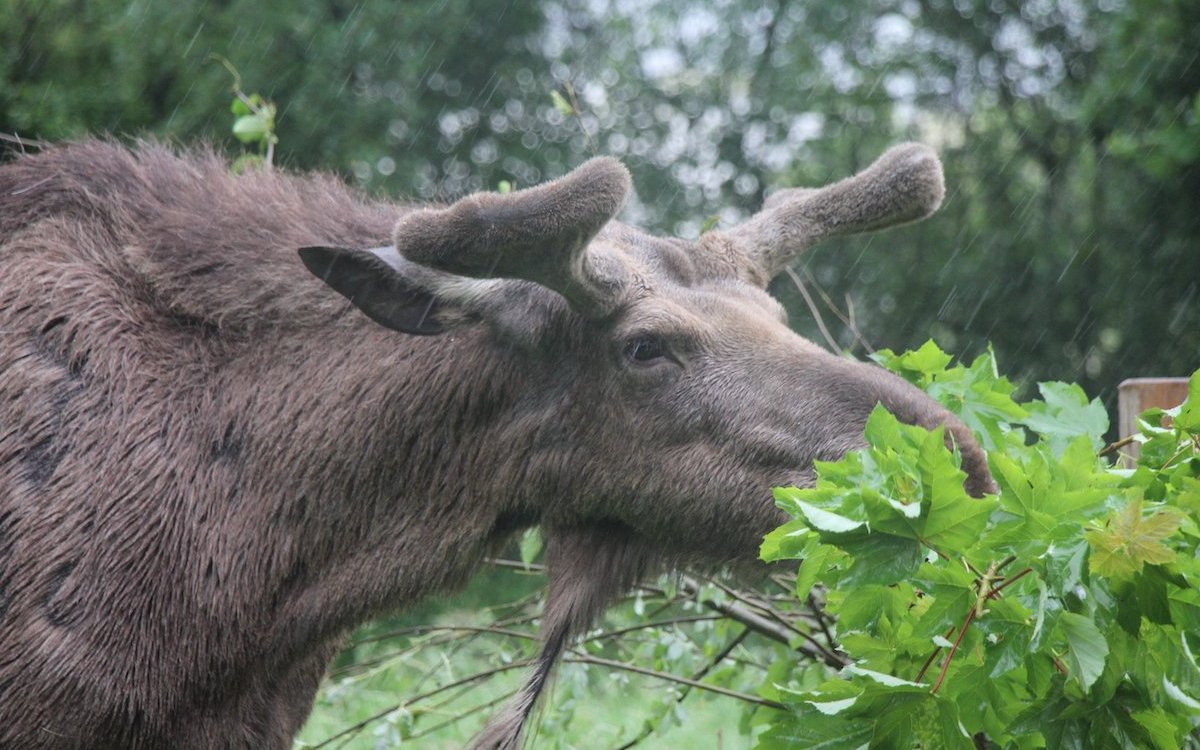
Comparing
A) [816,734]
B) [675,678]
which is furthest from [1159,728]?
[675,678]

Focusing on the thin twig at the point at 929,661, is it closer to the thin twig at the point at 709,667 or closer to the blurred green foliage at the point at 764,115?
the thin twig at the point at 709,667

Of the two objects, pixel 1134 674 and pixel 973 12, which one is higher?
pixel 1134 674

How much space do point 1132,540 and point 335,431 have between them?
2.44 meters

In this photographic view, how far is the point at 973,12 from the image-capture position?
13.3 meters

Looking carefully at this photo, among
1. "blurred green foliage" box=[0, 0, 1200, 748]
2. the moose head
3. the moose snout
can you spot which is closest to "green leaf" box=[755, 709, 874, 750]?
the moose snout

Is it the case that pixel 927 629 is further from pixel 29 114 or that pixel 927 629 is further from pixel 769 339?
pixel 29 114

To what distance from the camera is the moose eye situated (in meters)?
3.98

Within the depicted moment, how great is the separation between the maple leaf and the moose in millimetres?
1297

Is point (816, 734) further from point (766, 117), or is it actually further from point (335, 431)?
point (766, 117)

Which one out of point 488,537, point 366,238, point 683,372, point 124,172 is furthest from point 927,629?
point 124,172

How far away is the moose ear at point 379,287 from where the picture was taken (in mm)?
3973

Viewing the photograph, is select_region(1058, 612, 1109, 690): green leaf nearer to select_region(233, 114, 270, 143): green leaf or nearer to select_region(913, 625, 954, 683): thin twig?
select_region(913, 625, 954, 683): thin twig

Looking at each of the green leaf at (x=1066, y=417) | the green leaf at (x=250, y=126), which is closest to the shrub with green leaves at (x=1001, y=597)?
the green leaf at (x=1066, y=417)

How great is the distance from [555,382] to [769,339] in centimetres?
63
